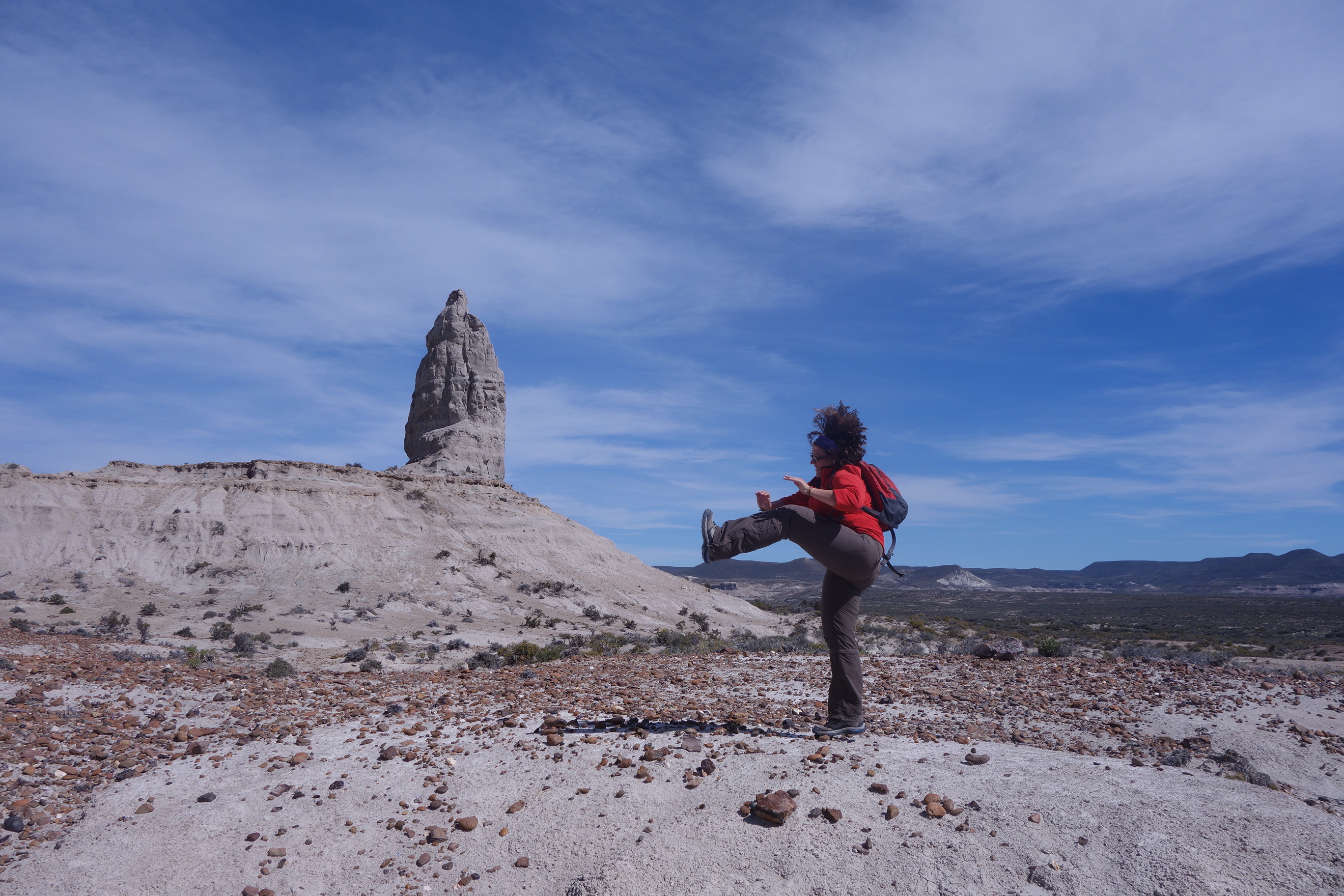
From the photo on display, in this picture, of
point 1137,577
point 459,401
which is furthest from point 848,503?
point 1137,577

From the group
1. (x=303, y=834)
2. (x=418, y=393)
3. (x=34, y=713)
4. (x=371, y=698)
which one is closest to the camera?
(x=303, y=834)

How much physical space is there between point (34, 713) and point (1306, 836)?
31.4 feet

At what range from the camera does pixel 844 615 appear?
5711mm

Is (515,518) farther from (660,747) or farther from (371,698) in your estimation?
(660,747)

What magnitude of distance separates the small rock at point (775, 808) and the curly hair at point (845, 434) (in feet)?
7.65

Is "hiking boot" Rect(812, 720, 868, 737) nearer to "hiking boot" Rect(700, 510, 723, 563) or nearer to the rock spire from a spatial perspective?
"hiking boot" Rect(700, 510, 723, 563)

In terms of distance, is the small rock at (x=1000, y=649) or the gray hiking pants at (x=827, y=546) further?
the small rock at (x=1000, y=649)

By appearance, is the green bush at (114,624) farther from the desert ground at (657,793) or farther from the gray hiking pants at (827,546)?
the gray hiking pants at (827,546)

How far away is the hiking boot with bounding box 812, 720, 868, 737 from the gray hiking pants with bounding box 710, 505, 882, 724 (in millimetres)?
499

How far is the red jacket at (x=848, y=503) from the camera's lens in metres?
5.30

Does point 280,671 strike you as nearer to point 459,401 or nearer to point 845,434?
point 845,434

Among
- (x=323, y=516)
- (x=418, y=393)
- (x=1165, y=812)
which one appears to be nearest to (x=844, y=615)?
(x=1165, y=812)

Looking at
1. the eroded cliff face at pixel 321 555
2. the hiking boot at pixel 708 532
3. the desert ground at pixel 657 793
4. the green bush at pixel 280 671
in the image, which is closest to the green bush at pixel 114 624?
the eroded cliff face at pixel 321 555

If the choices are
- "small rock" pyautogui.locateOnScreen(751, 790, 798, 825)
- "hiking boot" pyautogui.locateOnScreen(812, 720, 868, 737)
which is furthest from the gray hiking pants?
"small rock" pyautogui.locateOnScreen(751, 790, 798, 825)
